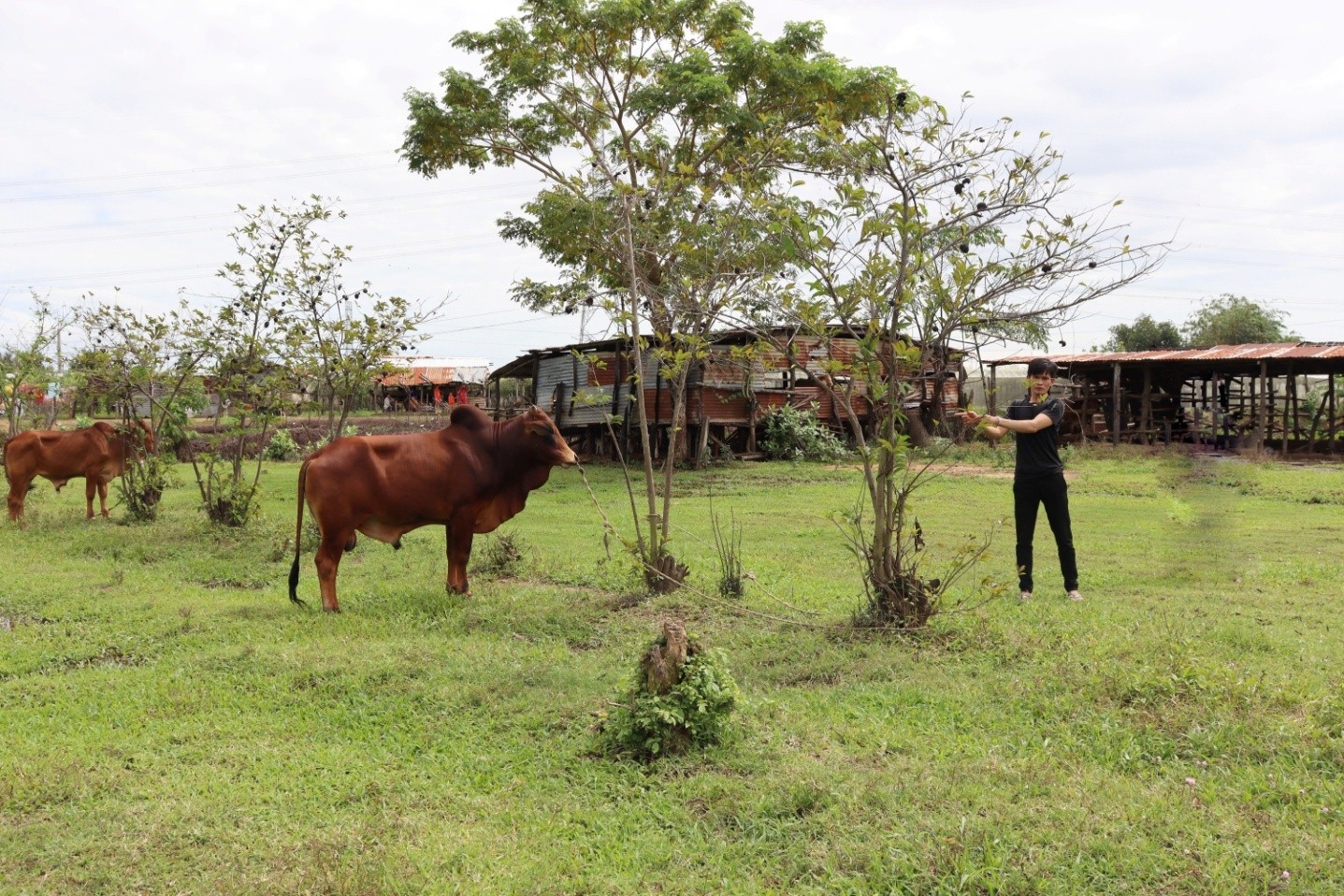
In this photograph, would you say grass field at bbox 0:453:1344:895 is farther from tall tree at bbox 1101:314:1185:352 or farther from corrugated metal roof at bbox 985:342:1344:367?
tall tree at bbox 1101:314:1185:352

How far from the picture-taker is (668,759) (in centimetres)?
460

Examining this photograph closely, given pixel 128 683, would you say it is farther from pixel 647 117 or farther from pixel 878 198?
pixel 647 117

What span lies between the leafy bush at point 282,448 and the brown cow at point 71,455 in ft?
38.5

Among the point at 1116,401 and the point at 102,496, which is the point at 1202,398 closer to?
the point at 1116,401

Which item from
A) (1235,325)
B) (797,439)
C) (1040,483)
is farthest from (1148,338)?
(1040,483)

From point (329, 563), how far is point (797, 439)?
1609cm

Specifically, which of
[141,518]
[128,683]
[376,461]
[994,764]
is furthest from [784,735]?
[141,518]

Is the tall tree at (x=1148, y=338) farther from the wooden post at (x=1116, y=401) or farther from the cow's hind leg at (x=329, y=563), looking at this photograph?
the cow's hind leg at (x=329, y=563)

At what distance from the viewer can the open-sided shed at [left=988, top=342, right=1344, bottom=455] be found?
23125 millimetres

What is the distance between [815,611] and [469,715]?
2.81 metres

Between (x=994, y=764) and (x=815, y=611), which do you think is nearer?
(x=994, y=764)

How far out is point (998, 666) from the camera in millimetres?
5738

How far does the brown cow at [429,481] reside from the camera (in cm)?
770

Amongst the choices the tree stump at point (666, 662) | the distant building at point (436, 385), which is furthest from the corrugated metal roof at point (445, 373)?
the tree stump at point (666, 662)
